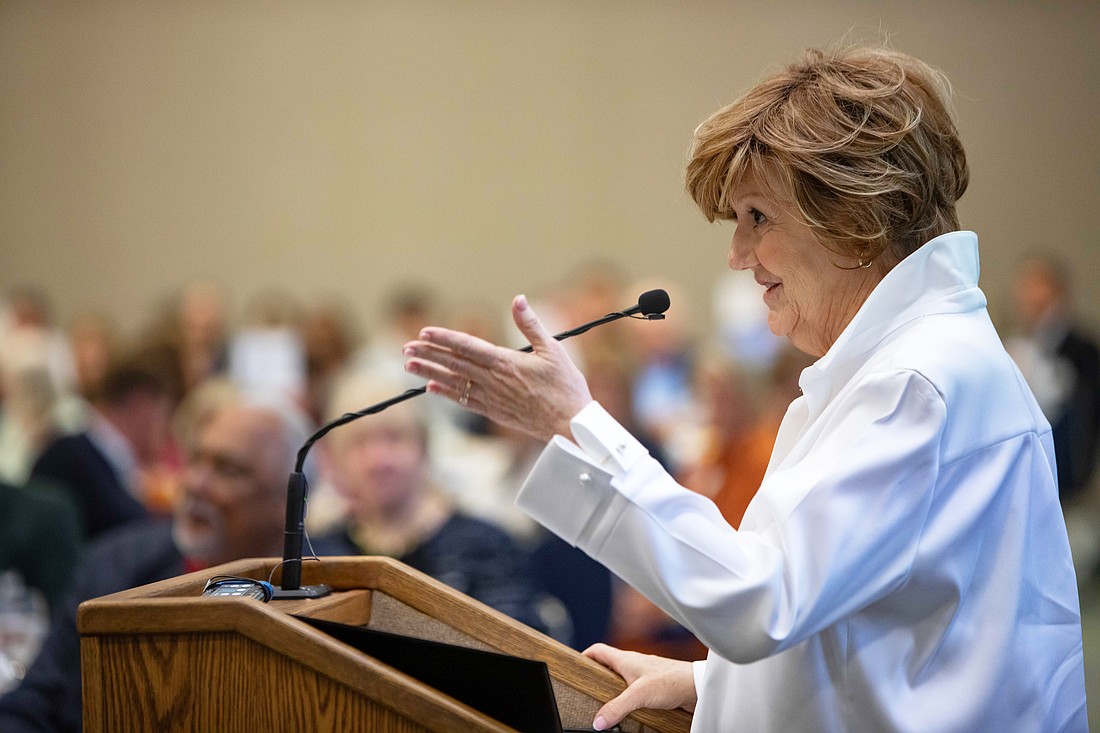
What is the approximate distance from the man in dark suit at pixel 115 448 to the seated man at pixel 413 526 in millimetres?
1357

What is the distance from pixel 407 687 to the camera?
1.06 metres

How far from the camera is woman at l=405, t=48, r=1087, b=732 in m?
1.07

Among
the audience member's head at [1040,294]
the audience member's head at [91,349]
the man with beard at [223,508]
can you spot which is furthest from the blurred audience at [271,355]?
the audience member's head at [1040,294]

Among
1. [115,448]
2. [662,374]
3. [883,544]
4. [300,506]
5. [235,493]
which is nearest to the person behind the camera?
[883,544]

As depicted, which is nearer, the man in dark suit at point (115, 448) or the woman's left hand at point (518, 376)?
the woman's left hand at point (518, 376)

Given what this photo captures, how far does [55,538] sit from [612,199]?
6.58 metres

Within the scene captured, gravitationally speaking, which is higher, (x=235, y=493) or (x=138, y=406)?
(x=235, y=493)

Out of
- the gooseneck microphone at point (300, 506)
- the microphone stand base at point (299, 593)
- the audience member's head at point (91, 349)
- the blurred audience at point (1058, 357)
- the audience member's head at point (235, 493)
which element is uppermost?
the gooseneck microphone at point (300, 506)

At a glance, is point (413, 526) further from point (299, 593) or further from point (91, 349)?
point (91, 349)

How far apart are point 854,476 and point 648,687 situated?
43 cm

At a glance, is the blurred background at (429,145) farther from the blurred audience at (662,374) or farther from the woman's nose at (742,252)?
the woman's nose at (742,252)

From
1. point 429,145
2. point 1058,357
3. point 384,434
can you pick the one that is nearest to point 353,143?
point 429,145

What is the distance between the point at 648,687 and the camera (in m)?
1.34

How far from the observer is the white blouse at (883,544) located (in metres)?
1.06
